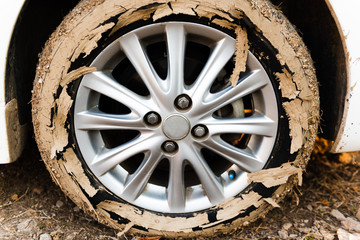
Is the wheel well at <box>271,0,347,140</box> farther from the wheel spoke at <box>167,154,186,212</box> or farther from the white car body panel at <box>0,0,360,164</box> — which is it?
the wheel spoke at <box>167,154,186,212</box>

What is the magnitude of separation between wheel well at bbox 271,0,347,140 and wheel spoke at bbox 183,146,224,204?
0.55m

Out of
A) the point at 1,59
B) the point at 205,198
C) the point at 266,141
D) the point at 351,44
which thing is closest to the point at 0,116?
the point at 1,59

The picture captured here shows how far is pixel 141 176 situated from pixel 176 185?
0.54 feet

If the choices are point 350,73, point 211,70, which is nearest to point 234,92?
point 211,70

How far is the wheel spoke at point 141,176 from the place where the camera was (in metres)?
1.46

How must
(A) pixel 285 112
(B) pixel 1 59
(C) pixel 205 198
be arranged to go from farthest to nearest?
(C) pixel 205 198 → (A) pixel 285 112 → (B) pixel 1 59

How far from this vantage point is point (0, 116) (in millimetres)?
1334

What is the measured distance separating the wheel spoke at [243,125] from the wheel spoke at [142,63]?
0.23 meters

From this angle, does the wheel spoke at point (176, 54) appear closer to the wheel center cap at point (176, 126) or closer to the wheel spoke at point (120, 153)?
the wheel center cap at point (176, 126)

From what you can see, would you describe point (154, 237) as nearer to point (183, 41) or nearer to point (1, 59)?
point (183, 41)

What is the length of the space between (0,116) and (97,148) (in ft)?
1.37

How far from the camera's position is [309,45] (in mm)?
1730

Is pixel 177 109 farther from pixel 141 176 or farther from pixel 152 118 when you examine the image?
pixel 141 176

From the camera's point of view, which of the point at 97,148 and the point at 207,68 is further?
the point at 97,148
